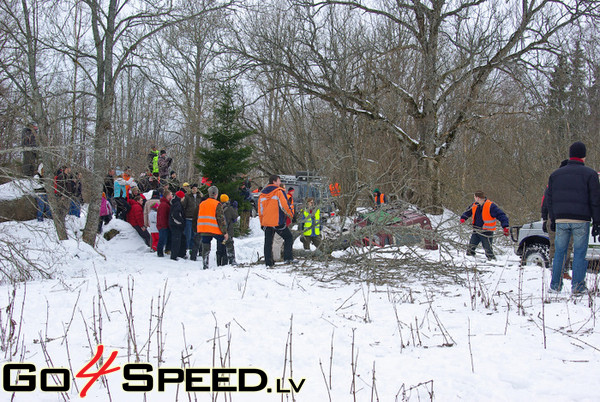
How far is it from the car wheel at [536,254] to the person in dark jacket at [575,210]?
10.5 ft

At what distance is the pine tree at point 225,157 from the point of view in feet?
55.5

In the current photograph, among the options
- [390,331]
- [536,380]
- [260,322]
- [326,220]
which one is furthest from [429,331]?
[326,220]

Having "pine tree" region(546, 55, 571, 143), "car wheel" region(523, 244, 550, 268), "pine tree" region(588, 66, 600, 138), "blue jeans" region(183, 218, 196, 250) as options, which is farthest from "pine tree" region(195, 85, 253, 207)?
"pine tree" region(588, 66, 600, 138)

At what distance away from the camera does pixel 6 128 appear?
15.1 metres

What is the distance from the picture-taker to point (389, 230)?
8133mm

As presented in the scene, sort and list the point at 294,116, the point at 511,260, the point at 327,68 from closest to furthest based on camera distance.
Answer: the point at 511,260 → the point at 327,68 → the point at 294,116

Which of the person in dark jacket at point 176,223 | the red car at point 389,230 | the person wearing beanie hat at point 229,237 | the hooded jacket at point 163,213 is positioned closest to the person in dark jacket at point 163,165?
the hooded jacket at point 163,213

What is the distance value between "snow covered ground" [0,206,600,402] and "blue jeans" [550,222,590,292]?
0.66 feet

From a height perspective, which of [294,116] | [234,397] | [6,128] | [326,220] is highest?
[294,116]

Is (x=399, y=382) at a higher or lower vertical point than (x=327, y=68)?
lower

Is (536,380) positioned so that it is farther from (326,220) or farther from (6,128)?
(6,128)

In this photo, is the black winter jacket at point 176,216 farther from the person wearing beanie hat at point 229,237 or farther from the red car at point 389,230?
the red car at point 389,230

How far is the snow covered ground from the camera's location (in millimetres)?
3193

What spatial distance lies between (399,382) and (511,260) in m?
6.75
